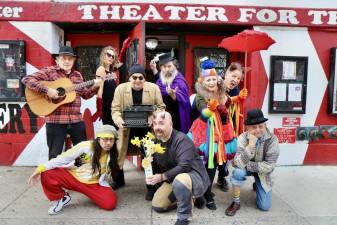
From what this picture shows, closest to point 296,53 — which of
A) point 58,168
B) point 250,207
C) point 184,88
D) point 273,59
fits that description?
point 273,59

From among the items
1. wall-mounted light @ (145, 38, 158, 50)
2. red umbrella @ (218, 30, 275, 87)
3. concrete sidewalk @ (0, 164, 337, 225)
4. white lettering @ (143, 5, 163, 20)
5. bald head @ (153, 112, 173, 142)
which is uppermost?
white lettering @ (143, 5, 163, 20)

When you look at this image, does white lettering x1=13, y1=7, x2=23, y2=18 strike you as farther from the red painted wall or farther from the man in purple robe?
the man in purple robe

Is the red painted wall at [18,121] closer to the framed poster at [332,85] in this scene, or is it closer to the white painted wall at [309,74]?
the white painted wall at [309,74]

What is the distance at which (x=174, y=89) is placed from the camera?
4711mm

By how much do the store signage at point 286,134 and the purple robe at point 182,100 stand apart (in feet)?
6.68

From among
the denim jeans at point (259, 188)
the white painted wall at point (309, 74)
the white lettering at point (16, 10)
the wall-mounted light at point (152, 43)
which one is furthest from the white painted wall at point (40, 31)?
the denim jeans at point (259, 188)

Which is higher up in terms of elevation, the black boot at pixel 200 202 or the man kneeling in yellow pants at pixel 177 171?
the man kneeling in yellow pants at pixel 177 171

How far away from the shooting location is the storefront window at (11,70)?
235 inches

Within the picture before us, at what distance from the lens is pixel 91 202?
4551 mm

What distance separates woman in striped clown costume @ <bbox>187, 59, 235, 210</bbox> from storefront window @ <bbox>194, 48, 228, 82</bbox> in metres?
2.41

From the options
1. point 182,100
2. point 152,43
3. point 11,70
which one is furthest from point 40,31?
point 182,100

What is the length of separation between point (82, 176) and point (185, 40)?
3.43 metres

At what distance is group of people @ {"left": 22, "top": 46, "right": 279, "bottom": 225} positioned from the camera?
4.00 m

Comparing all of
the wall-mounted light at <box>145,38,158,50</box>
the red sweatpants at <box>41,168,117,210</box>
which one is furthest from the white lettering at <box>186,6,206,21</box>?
the red sweatpants at <box>41,168,117,210</box>
